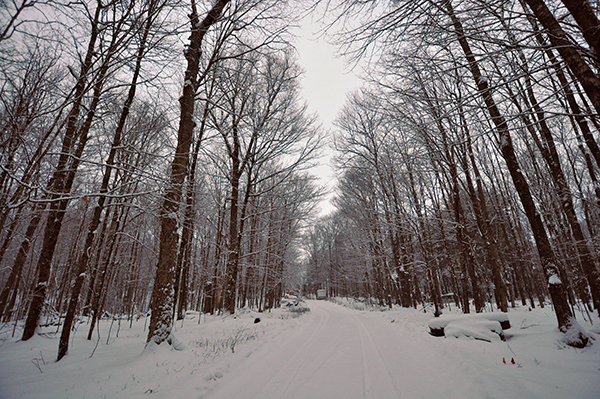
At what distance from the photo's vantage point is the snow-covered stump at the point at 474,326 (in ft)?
17.3

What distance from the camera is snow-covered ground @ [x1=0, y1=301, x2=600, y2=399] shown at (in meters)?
3.07

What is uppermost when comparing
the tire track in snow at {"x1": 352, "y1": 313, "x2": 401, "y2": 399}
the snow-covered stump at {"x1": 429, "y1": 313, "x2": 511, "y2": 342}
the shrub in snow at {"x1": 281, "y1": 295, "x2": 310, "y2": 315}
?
the snow-covered stump at {"x1": 429, "y1": 313, "x2": 511, "y2": 342}

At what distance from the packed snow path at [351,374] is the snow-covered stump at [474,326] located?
609 mm

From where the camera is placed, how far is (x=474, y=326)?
558 cm

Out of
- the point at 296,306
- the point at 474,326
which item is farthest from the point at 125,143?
the point at 296,306

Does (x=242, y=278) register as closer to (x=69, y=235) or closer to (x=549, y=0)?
(x=69, y=235)

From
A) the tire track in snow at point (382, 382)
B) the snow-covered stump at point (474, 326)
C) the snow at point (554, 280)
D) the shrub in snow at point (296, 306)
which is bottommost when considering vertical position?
the shrub in snow at point (296, 306)

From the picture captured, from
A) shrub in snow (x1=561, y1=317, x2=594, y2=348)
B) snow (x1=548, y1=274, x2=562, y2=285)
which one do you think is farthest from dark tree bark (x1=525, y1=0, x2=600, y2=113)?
shrub in snow (x1=561, y1=317, x2=594, y2=348)

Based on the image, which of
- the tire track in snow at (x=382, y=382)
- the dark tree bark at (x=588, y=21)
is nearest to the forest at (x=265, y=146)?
the dark tree bark at (x=588, y=21)

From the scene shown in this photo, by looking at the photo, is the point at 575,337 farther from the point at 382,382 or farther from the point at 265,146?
the point at 265,146

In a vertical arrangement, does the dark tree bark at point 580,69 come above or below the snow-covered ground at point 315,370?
above

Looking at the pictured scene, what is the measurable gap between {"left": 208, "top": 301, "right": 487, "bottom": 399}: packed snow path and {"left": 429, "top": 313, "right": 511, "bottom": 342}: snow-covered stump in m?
0.61

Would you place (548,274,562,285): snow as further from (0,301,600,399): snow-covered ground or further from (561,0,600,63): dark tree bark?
(561,0,600,63): dark tree bark

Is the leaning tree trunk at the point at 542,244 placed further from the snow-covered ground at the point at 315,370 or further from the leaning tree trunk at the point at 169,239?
the leaning tree trunk at the point at 169,239
